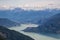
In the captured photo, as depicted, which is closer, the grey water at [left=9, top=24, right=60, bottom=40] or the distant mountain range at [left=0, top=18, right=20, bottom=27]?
the grey water at [left=9, top=24, right=60, bottom=40]

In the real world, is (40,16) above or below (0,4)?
below

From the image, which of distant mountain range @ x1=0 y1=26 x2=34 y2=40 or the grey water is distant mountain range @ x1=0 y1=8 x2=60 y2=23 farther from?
distant mountain range @ x1=0 y1=26 x2=34 y2=40

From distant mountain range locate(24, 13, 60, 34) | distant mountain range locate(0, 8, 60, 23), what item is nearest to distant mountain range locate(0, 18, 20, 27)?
distant mountain range locate(0, 8, 60, 23)

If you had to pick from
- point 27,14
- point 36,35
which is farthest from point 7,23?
point 36,35

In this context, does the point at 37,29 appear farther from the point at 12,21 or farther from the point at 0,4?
the point at 0,4

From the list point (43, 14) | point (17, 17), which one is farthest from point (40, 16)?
point (17, 17)

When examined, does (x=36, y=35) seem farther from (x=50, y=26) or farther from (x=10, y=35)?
(x=10, y=35)

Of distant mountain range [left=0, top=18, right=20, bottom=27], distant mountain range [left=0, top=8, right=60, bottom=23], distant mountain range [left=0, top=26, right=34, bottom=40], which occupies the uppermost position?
distant mountain range [left=0, top=8, right=60, bottom=23]
